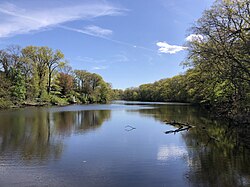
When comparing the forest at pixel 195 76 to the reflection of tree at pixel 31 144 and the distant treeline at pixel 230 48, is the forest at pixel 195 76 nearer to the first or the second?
the distant treeline at pixel 230 48

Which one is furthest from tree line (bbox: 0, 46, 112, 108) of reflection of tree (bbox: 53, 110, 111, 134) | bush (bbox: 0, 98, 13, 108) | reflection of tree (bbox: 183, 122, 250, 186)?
reflection of tree (bbox: 183, 122, 250, 186)

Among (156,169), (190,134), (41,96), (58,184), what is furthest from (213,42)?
(41,96)

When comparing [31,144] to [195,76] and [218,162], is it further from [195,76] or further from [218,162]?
[195,76]

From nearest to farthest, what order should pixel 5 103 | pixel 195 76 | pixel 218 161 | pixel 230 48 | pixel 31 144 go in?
pixel 218 161 < pixel 31 144 < pixel 230 48 < pixel 195 76 < pixel 5 103

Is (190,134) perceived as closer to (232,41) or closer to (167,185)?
(232,41)

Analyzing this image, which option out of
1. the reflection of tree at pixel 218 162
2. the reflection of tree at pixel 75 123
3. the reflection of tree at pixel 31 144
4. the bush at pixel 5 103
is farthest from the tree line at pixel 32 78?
the reflection of tree at pixel 218 162

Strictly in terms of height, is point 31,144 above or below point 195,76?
below

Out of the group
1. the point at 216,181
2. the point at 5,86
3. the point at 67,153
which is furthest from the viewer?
the point at 5,86

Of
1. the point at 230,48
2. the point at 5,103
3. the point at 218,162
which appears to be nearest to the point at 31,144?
the point at 218,162

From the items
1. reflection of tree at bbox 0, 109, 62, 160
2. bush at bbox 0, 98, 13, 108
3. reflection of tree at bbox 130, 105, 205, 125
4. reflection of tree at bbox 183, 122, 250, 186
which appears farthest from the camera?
bush at bbox 0, 98, 13, 108

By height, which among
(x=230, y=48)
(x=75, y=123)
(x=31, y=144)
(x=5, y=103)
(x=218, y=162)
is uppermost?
(x=230, y=48)

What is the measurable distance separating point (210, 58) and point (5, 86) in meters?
33.6

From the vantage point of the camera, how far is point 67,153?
10375 millimetres

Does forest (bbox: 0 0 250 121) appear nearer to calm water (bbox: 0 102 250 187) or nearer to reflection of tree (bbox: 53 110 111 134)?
calm water (bbox: 0 102 250 187)
